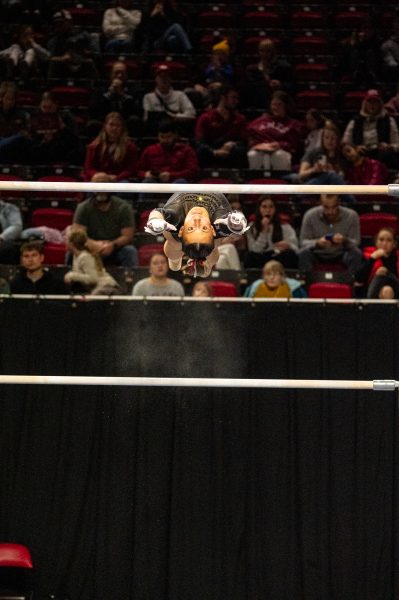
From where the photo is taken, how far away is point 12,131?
1021 cm

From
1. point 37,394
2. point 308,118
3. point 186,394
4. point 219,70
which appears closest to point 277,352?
point 186,394

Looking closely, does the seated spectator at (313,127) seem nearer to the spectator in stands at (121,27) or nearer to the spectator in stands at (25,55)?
the spectator in stands at (121,27)

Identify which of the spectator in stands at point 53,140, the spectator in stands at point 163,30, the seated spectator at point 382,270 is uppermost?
the spectator in stands at point 163,30

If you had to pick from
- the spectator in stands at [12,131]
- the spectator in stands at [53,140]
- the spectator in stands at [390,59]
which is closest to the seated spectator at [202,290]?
the spectator in stands at [53,140]

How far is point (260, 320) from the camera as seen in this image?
24.9 ft

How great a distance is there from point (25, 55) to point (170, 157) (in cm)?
289

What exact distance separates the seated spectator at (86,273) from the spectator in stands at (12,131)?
7.83 ft

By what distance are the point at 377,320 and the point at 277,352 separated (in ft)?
2.51

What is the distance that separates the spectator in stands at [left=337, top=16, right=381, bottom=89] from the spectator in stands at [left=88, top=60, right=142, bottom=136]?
2.64 metres

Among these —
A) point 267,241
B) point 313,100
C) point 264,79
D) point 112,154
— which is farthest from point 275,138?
point 267,241

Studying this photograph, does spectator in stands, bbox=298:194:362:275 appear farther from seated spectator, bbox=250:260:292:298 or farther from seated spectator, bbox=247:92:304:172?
seated spectator, bbox=247:92:304:172

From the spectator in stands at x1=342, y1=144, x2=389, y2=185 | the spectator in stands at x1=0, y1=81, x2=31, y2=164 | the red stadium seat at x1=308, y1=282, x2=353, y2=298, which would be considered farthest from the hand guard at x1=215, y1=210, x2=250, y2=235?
the spectator in stands at x1=0, y1=81, x2=31, y2=164

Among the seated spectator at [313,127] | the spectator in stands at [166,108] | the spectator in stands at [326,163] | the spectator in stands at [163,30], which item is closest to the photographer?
the spectator in stands at [326,163]

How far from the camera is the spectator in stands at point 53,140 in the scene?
10.1m
